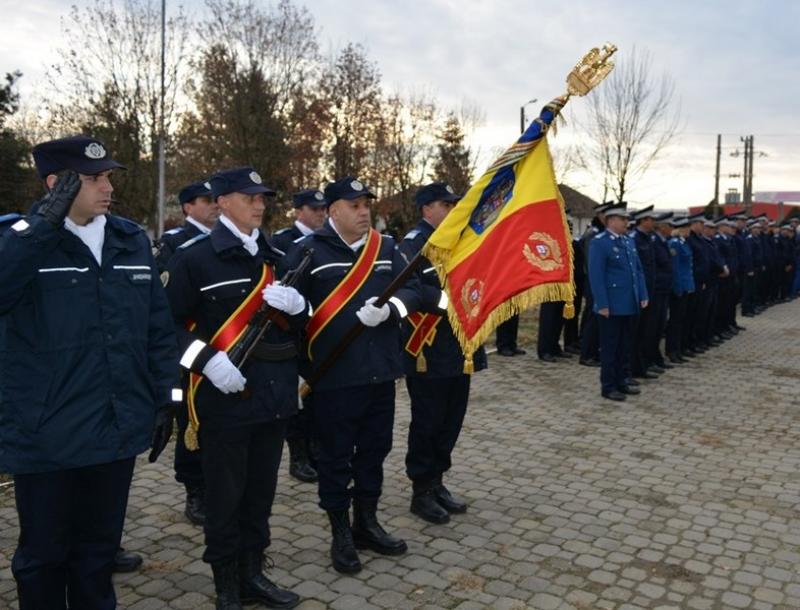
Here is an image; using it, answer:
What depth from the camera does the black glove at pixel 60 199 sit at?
8.99 feet

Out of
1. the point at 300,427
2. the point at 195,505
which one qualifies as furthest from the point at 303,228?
the point at 195,505

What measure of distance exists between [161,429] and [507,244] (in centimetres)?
218

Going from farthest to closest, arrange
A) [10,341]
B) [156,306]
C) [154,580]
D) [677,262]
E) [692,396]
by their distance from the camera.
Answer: [677,262]
[692,396]
[154,580]
[156,306]
[10,341]

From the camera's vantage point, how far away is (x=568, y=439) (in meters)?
7.00

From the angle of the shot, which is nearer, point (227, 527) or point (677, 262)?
point (227, 527)

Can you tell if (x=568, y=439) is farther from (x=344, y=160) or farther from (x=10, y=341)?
(x=344, y=160)

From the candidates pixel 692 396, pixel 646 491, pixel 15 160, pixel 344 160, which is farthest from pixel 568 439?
pixel 15 160

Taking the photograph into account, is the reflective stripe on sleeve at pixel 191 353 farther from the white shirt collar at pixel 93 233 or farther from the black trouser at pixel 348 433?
the black trouser at pixel 348 433

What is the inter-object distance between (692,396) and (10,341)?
7.89 meters

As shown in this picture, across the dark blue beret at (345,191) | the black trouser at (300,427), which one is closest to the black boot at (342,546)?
the black trouser at (300,427)

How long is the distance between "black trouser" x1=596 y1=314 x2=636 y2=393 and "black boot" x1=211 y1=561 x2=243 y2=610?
19.6 feet

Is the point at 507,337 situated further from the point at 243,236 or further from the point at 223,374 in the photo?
the point at 223,374

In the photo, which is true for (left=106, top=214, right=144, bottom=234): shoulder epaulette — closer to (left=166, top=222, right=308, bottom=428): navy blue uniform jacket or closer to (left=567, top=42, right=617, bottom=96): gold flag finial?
(left=166, top=222, right=308, bottom=428): navy blue uniform jacket

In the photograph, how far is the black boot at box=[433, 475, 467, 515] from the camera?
16.9ft
